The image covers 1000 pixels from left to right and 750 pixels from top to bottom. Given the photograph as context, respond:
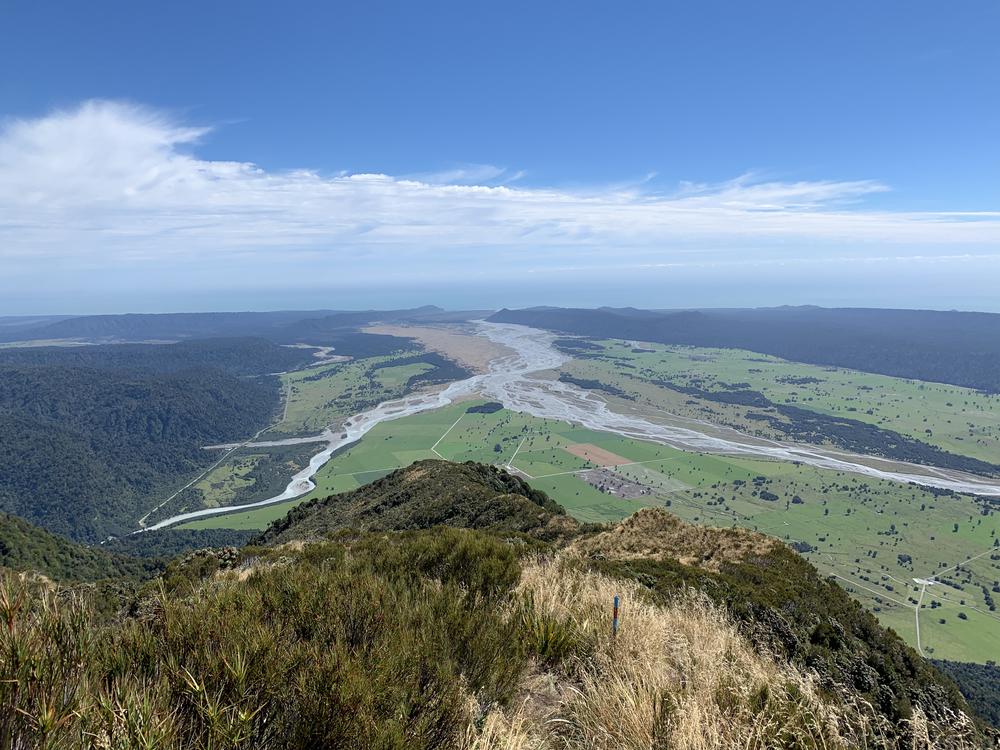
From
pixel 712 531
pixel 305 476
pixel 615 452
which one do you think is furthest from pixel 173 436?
pixel 712 531

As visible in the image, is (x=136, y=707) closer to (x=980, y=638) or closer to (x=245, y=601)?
(x=245, y=601)

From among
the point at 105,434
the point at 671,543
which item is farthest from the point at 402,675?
the point at 105,434

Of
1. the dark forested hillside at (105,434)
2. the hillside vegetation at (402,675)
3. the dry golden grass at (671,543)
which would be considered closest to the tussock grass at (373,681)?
the hillside vegetation at (402,675)

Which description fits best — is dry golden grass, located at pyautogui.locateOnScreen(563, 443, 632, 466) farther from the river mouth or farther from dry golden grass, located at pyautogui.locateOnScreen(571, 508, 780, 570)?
dry golden grass, located at pyautogui.locateOnScreen(571, 508, 780, 570)

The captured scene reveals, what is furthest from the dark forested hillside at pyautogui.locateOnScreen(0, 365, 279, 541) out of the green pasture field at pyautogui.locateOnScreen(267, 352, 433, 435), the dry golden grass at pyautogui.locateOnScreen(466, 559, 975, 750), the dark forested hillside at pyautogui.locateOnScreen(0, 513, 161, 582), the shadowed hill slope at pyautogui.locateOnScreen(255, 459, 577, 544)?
the dry golden grass at pyautogui.locateOnScreen(466, 559, 975, 750)

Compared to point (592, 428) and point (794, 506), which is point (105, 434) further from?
point (794, 506)

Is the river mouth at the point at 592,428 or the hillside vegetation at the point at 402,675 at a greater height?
the hillside vegetation at the point at 402,675

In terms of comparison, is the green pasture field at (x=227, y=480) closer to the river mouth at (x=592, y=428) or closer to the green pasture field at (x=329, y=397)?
the river mouth at (x=592, y=428)
